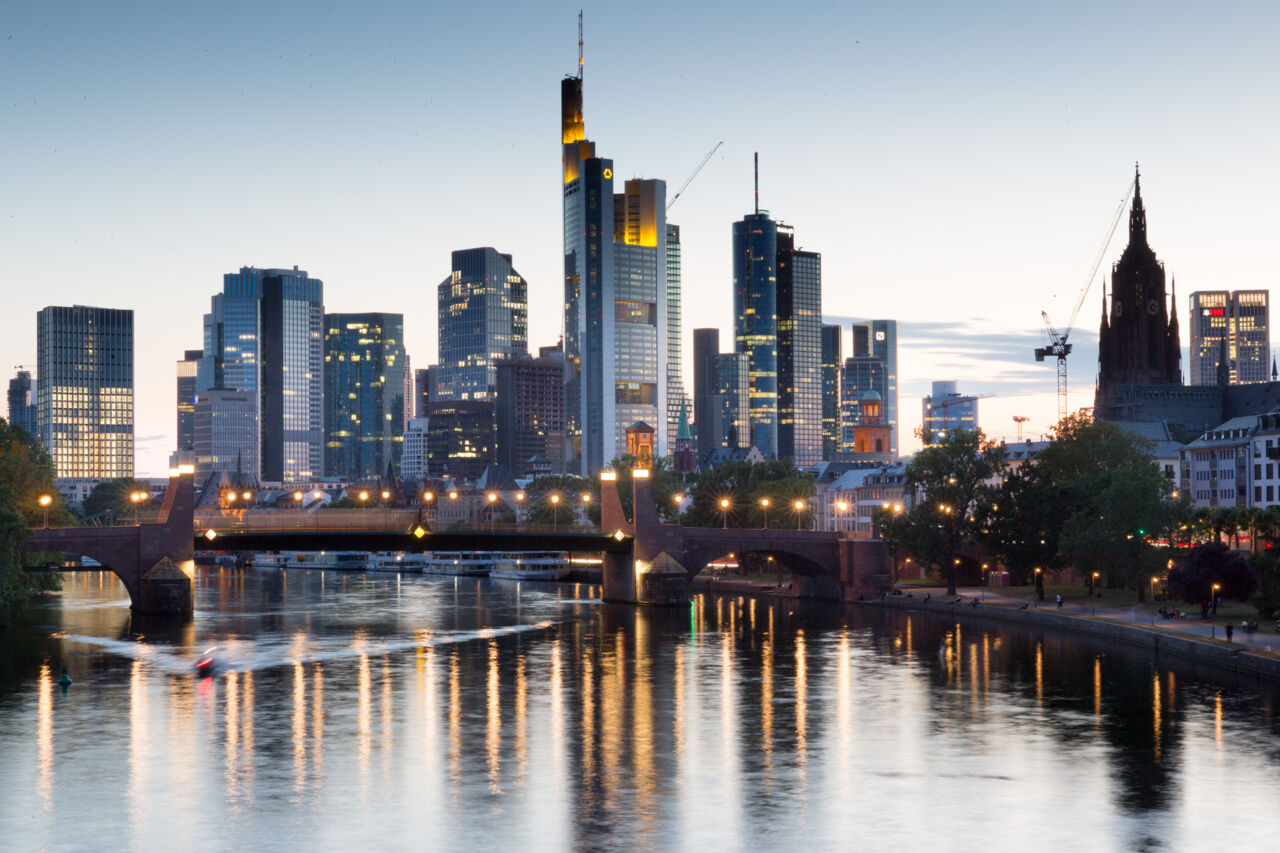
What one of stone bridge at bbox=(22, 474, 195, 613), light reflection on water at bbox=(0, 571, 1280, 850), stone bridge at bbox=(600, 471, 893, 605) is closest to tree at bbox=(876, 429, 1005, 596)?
stone bridge at bbox=(600, 471, 893, 605)

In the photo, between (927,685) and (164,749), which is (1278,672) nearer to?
(927,685)

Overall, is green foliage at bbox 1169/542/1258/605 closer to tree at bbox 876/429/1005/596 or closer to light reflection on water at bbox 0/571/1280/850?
light reflection on water at bbox 0/571/1280/850

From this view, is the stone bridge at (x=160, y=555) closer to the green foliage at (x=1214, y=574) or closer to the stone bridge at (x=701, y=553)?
the stone bridge at (x=701, y=553)

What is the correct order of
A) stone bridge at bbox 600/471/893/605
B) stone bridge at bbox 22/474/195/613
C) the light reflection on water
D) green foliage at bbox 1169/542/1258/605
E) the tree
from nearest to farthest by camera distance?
1. the light reflection on water
2. green foliage at bbox 1169/542/1258/605
3. stone bridge at bbox 22/474/195/613
4. the tree
5. stone bridge at bbox 600/471/893/605

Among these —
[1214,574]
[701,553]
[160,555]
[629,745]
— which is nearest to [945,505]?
[701,553]

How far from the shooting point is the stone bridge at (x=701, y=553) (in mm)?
154750

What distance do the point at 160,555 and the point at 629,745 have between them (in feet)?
273

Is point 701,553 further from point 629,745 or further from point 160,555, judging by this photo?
point 629,745

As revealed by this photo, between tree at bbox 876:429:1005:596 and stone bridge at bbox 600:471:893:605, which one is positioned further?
stone bridge at bbox 600:471:893:605

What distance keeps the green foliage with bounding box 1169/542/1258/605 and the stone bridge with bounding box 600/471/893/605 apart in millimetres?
45324

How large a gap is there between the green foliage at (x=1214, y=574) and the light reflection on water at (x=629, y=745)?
9874mm

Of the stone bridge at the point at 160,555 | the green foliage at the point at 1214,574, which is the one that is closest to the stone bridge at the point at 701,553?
the stone bridge at the point at 160,555

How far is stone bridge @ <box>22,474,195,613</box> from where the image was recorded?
453ft

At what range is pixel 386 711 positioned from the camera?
79.2 m
